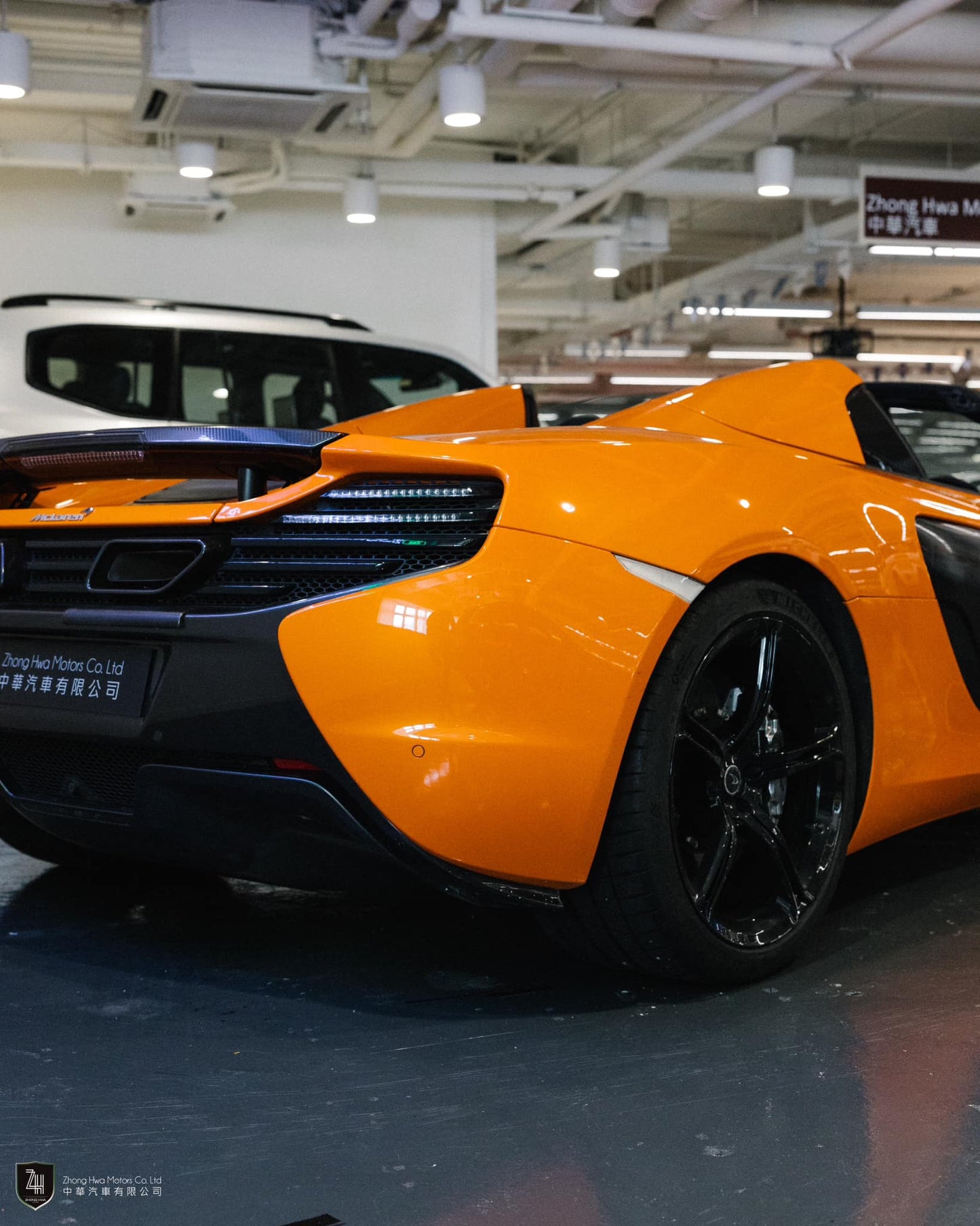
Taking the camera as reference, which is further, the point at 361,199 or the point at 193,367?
the point at 361,199

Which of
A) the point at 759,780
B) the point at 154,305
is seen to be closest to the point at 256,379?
the point at 154,305

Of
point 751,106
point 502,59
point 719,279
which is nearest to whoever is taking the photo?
point 502,59

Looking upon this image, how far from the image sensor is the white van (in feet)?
24.1

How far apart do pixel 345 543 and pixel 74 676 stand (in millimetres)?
541

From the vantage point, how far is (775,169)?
10.5 metres

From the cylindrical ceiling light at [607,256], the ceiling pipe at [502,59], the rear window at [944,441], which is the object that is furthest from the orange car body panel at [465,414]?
the cylindrical ceiling light at [607,256]

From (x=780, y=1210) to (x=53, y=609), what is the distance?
147 centimetres

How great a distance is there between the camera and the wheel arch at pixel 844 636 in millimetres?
2467

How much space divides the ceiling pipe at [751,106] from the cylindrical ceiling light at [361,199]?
7.34 feet

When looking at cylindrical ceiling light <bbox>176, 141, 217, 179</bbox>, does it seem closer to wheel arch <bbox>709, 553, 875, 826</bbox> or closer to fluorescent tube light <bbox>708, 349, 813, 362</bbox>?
wheel arch <bbox>709, 553, 875, 826</bbox>

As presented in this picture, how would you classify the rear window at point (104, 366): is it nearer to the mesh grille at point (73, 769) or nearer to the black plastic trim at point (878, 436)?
the mesh grille at point (73, 769)

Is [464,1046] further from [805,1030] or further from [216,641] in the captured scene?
[216,641]

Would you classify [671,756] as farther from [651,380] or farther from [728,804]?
[651,380]

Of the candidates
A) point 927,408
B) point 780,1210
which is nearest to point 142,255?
point 927,408
